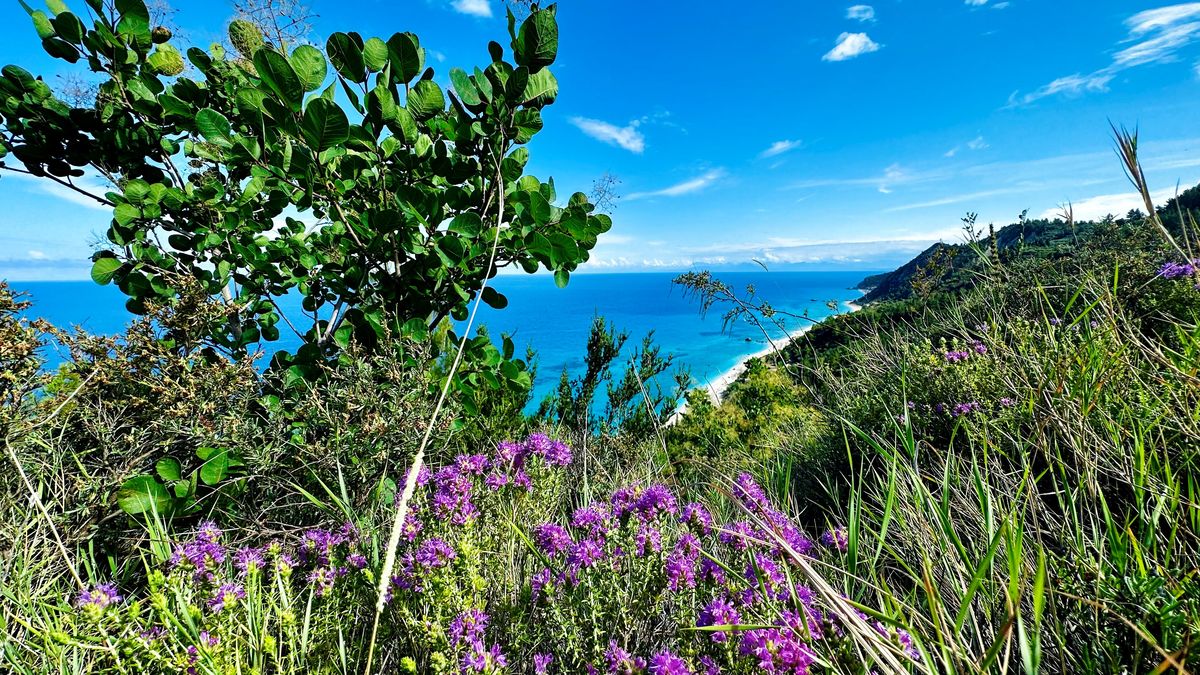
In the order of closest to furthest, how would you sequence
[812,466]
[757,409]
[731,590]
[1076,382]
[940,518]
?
[940,518]
[731,590]
[1076,382]
[812,466]
[757,409]

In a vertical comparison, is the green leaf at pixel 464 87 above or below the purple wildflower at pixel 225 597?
above

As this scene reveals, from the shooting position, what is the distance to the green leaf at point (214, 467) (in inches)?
69.1

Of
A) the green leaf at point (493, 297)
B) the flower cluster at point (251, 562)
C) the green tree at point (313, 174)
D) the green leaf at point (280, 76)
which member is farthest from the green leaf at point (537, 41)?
the flower cluster at point (251, 562)

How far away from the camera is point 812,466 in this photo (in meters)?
3.51

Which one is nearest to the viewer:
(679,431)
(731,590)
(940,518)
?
(940,518)

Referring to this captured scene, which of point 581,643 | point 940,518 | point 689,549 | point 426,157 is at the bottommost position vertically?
point 581,643

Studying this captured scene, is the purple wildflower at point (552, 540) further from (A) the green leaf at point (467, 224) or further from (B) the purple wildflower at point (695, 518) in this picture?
(A) the green leaf at point (467, 224)

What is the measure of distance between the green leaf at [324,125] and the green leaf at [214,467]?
1.22 meters

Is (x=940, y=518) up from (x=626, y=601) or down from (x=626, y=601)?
up

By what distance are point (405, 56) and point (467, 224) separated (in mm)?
618

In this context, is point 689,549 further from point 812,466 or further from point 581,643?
point 812,466

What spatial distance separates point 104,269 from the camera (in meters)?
1.92

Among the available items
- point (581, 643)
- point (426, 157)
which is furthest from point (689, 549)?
point (426, 157)

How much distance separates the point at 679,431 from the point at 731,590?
29.7 ft
